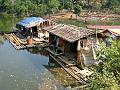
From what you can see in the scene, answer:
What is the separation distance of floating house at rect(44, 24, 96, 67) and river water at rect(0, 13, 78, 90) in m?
0.92

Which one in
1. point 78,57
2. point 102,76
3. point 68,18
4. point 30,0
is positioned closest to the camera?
point 102,76

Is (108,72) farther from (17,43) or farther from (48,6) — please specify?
(48,6)

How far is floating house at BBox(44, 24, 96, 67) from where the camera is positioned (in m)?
18.7

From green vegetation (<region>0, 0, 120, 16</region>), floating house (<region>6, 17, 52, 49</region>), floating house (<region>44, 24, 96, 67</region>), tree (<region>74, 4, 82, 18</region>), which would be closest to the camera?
floating house (<region>44, 24, 96, 67</region>)

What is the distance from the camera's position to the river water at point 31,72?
53.0ft

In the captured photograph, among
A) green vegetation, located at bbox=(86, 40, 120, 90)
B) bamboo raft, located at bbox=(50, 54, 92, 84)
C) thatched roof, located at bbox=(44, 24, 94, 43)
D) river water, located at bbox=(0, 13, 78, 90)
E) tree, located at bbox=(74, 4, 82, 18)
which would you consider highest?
green vegetation, located at bbox=(86, 40, 120, 90)

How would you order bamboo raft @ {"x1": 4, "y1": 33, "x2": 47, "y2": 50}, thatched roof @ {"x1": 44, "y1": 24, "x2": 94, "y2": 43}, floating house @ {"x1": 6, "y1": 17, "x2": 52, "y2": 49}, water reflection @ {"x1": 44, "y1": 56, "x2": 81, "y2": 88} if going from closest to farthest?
water reflection @ {"x1": 44, "y1": 56, "x2": 81, "y2": 88}, thatched roof @ {"x1": 44, "y1": 24, "x2": 94, "y2": 43}, bamboo raft @ {"x1": 4, "y1": 33, "x2": 47, "y2": 50}, floating house @ {"x1": 6, "y1": 17, "x2": 52, "y2": 49}

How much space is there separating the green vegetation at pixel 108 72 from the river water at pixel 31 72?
172 inches

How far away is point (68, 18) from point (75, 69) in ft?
84.4

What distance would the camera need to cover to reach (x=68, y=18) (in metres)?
43.2

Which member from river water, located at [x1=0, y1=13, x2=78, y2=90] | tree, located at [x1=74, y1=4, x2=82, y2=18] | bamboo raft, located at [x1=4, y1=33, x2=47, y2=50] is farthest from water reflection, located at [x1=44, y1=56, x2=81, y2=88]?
tree, located at [x1=74, y1=4, x2=82, y2=18]

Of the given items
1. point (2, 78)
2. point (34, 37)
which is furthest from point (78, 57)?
point (34, 37)

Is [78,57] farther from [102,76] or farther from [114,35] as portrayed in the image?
[102,76]

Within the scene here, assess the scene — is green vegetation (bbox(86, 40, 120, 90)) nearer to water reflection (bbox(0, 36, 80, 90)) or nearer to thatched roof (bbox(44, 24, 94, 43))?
water reflection (bbox(0, 36, 80, 90))
